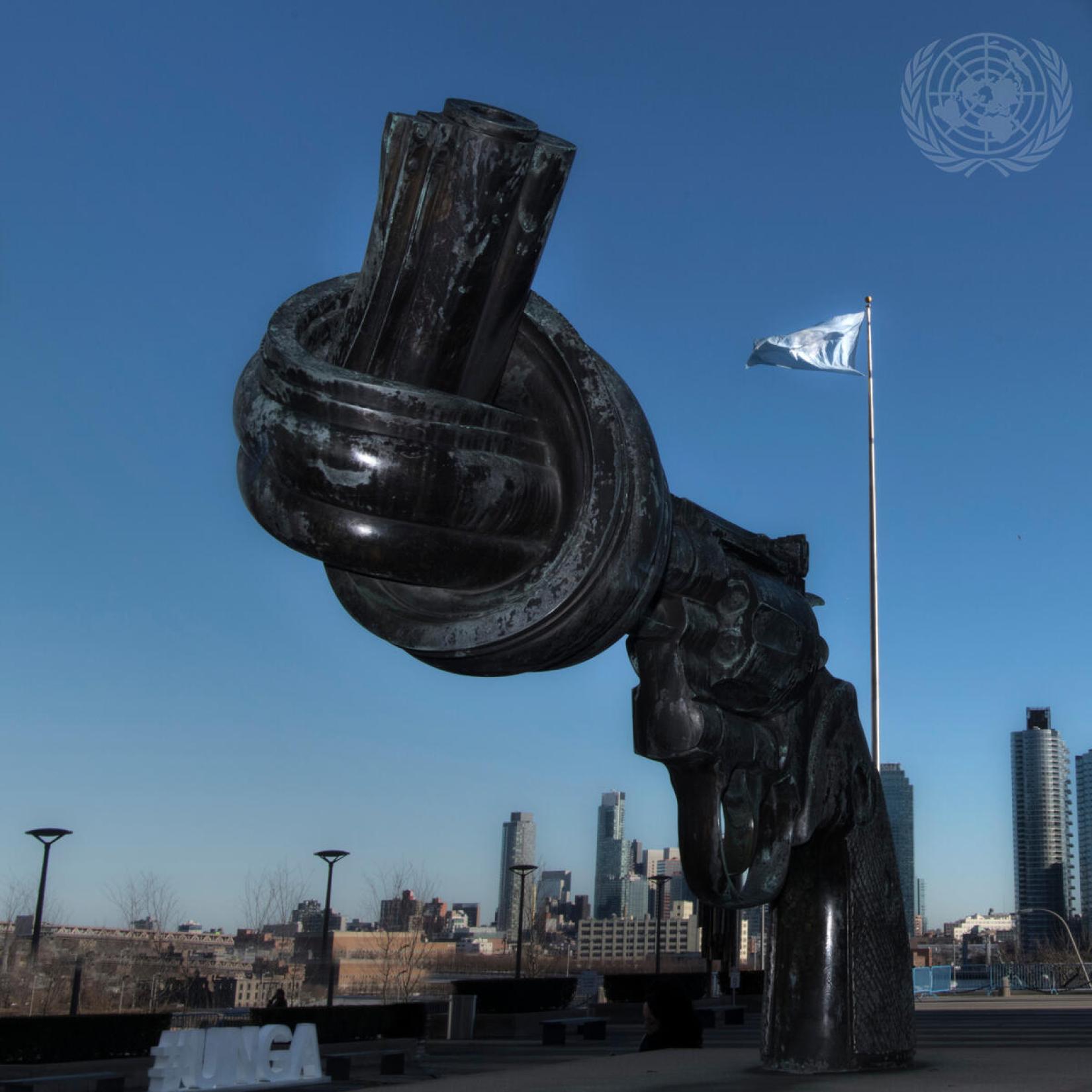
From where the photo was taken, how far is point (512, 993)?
77.2 feet

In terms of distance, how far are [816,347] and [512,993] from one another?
13.3 metres

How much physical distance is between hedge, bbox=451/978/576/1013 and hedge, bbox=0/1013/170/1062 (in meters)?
6.98

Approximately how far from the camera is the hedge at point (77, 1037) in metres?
15.6

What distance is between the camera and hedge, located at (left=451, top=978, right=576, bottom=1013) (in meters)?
23.3

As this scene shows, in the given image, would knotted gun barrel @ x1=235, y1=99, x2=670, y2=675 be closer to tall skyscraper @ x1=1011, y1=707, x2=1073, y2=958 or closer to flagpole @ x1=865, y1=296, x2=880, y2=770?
flagpole @ x1=865, y1=296, x2=880, y2=770

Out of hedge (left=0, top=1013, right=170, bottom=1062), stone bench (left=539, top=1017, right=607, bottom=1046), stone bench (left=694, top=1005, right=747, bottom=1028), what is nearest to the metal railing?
stone bench (left=694, top=1005, right=747, bottom=1028)

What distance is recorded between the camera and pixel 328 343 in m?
3.56

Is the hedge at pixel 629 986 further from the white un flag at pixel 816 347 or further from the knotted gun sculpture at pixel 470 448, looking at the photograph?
the knotted gun sculpture at pixel 470 448

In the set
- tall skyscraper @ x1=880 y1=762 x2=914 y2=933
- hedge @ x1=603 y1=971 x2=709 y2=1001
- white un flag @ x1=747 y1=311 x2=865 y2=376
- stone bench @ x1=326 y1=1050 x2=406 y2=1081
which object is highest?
white un flag @ x1=747 y1=311 x2=865 y2=376

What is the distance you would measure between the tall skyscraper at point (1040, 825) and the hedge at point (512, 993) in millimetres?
101571

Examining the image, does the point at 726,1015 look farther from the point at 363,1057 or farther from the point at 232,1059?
the point at 232,1059

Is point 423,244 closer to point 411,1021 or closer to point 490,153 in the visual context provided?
point 490,153

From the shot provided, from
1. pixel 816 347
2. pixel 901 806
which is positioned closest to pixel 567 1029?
pixel 816 347

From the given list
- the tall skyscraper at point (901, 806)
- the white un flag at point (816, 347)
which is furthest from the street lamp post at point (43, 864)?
the tall skyscraper at point (901, 806)
